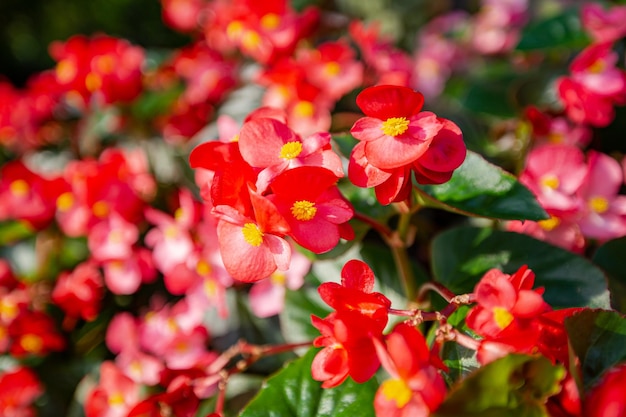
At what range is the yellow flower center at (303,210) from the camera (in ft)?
1.52

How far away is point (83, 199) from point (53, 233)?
167 millimetres

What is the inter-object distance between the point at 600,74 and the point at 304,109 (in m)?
0.41

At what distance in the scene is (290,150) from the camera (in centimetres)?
49

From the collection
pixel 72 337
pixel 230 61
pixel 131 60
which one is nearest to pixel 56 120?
pixel 131 60

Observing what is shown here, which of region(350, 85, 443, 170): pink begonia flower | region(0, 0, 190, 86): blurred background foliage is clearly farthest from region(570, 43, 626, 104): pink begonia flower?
region(0, 0, 190, 86): blurred background foliage

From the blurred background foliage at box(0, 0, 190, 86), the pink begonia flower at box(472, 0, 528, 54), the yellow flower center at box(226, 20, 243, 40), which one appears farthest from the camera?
the blurred background foliage at box(0, 0, 190, 86)

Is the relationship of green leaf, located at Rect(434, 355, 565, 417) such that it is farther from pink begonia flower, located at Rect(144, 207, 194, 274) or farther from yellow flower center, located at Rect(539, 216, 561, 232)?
pink begonia flower, located at Rect(144, 207, 194, 274)

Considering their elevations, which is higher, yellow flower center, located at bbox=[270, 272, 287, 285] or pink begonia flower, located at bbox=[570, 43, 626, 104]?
pink begonia flower, located at bbox=[570, 43, 626, 104]

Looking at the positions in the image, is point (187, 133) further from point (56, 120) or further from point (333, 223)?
point (333, 223)

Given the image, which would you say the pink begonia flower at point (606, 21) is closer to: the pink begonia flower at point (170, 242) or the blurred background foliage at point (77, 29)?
the pink begonia flower at point (170, 242)

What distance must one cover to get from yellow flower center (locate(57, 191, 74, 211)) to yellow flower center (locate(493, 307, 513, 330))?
762 millimetres

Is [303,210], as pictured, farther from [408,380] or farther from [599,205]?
[599,205]

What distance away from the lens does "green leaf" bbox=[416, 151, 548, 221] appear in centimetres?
51

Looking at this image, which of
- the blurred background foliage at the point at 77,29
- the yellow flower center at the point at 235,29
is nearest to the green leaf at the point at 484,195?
the yellow flower center at the point at 235,29
